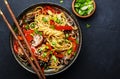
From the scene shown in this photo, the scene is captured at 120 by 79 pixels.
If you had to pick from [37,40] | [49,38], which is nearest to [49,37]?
[49,38]

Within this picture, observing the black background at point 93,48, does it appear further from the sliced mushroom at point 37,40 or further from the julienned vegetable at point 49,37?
the sliced mushroom at point 37,40

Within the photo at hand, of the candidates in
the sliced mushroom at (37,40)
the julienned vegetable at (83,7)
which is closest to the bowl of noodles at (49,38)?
the sliced mushroom at (37,40)

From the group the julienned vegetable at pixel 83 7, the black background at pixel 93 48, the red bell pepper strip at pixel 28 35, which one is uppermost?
the julienned vegetable at pixel 83 7

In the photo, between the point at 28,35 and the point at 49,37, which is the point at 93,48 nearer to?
the point at 49,37

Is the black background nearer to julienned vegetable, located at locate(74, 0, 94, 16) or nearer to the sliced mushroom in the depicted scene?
julienned vegetable, located at locate(74, 0, 94, 16)

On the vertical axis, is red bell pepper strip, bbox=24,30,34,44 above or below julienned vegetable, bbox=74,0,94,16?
below

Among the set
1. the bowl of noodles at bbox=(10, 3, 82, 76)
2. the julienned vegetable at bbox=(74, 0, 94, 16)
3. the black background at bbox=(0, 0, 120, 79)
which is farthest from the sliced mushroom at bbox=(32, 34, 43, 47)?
the julienned vegetable at bbox=(74, 0, 94, 16)

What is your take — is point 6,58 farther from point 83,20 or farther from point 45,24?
point 83,20
